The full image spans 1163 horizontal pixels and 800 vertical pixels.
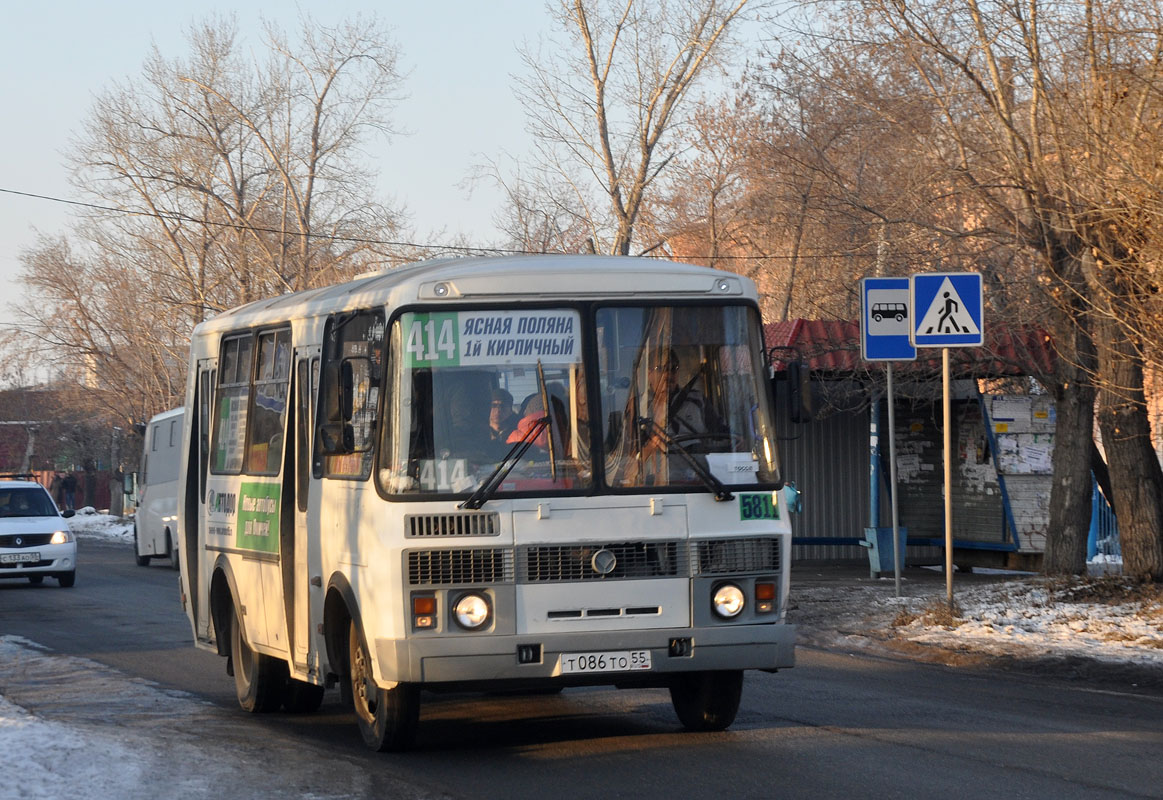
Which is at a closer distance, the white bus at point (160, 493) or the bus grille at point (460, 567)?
the bus grille at point (460, 567)

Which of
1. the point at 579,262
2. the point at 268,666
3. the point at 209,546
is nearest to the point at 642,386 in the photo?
the point at 579,262

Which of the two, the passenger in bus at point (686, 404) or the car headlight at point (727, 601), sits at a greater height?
the passenger in bus at point (686, 404)

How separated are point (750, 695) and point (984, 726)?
2.04 meters

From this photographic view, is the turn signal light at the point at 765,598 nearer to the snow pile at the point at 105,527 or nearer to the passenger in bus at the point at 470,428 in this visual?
the passenger in bus at the point at 470,428

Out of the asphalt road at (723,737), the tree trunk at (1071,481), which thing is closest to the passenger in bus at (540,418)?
the asphalt road at (723,737)

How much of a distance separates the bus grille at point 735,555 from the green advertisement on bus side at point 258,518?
9.75ft

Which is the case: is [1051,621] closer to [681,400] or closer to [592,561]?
[681,400]

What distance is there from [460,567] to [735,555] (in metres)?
1.47

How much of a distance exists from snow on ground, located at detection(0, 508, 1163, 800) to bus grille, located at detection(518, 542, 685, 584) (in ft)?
4.71

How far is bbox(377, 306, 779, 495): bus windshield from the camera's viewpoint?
8078 millimetres

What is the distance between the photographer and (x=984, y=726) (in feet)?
29.7

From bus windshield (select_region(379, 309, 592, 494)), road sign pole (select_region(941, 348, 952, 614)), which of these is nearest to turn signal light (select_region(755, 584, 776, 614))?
bus windshield (select_region(379, 309, 592, 494))

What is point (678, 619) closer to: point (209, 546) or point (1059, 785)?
point (1059, 785)

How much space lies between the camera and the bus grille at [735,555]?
8.20m
